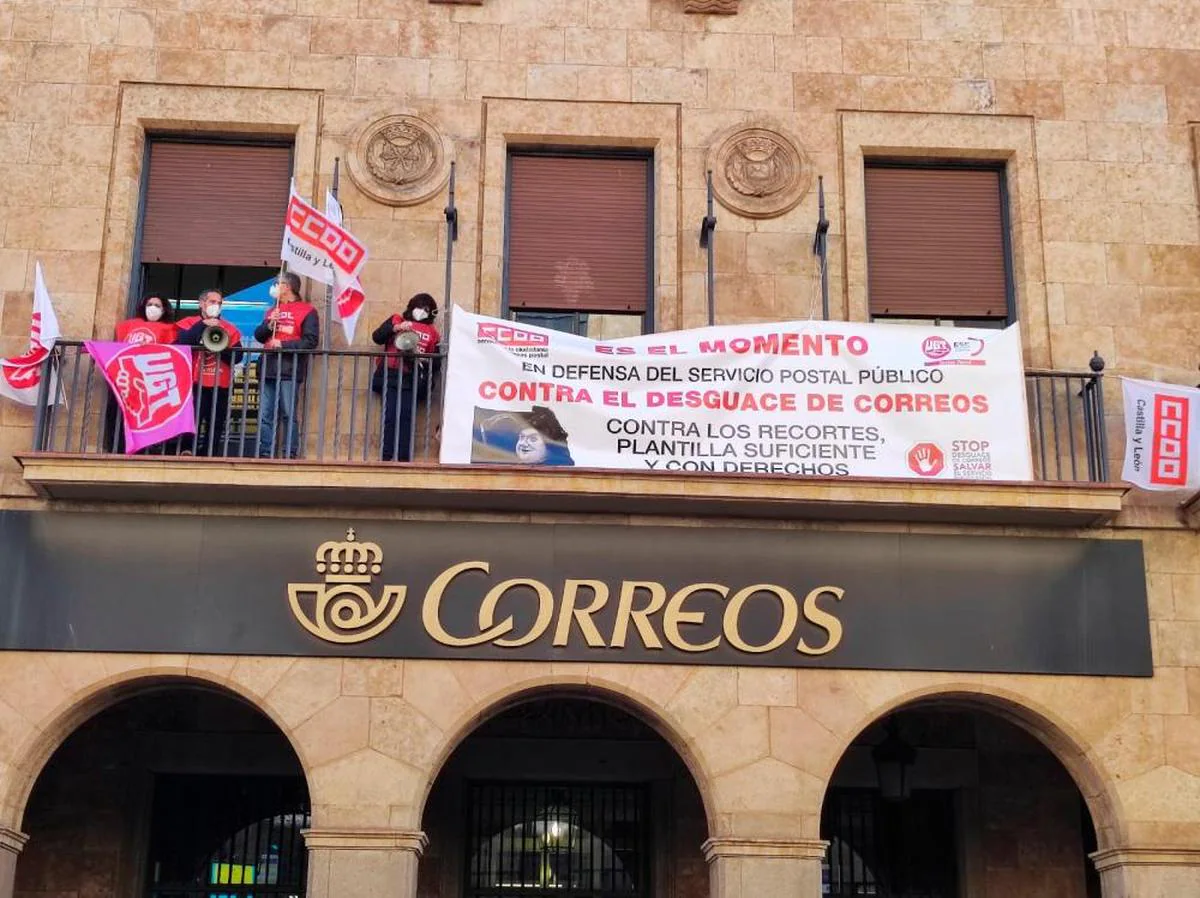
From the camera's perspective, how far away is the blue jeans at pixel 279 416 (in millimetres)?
12703

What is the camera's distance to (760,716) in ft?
39.7

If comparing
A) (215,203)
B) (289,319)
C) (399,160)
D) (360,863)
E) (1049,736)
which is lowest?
(360,863)

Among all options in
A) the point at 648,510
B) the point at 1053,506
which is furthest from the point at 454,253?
the point at 1053,506

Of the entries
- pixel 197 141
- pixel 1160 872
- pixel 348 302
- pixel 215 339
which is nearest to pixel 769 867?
pixel 1160 872

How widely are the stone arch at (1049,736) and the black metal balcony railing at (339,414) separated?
182 centimetres

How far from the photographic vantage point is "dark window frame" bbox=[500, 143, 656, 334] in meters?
13.8

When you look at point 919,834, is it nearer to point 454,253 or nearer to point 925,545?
point 925,545

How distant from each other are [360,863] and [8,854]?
255cm

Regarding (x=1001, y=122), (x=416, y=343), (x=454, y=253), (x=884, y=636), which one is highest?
(x=1001, y=122)

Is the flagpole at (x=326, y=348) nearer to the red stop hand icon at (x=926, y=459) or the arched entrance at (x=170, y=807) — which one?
the arched entrance at (x=170, y=807)

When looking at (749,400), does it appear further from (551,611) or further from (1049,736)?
(1049,736)

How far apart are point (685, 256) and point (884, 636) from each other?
353 centimetres

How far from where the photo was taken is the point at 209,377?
12.9 meters

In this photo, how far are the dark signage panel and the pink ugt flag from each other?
0.66m
